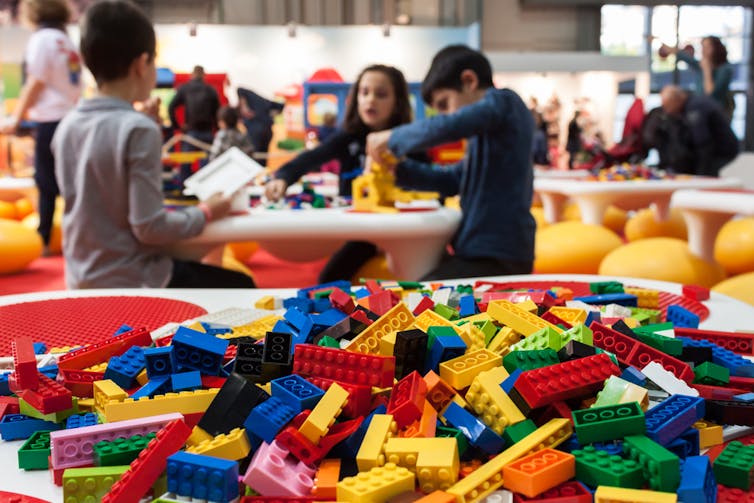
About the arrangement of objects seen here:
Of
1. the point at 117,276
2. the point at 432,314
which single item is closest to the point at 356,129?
the point at 117,276

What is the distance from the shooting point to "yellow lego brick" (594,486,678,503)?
45cm

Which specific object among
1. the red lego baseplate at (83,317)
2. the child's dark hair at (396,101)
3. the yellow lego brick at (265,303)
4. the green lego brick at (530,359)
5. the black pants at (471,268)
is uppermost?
the child's dark hair at (396,101)

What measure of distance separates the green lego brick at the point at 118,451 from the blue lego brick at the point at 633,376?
15.2 inches

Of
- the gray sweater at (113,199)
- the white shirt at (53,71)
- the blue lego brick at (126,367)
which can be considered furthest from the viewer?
the white shirt at (53,71)

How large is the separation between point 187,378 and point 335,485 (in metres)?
0.19

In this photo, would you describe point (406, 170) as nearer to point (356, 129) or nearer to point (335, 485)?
point (356, 129)

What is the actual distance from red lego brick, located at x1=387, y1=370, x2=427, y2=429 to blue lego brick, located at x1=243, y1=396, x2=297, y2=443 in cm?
8

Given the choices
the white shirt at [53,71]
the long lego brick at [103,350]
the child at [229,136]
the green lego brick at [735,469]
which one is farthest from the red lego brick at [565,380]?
the child at [229,136]

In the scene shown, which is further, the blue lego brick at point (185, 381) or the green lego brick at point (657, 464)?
the blue lego brick at point (185, 381)

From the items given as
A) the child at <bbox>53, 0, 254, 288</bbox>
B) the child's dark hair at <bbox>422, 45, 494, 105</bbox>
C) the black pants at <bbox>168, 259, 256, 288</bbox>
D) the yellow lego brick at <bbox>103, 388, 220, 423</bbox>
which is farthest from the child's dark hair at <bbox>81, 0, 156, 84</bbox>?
the yellow lego brick at <bbox>103, 388, 220, 423</bbox>

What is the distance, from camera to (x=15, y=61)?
6641 mm

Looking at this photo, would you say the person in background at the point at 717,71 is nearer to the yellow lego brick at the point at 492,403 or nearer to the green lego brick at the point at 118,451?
the yellow lego brick at the point at 492,403

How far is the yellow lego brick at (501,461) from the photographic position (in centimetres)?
48

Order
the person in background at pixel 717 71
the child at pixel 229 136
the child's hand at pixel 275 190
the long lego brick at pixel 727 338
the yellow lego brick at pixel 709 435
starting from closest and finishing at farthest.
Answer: the yellow lego brick at pixel 709 435
the long lego brick at pixel 727 338
the child's hand at pixel 275 190
the child at pixel 229 136
the person in background at pixel 717 71
